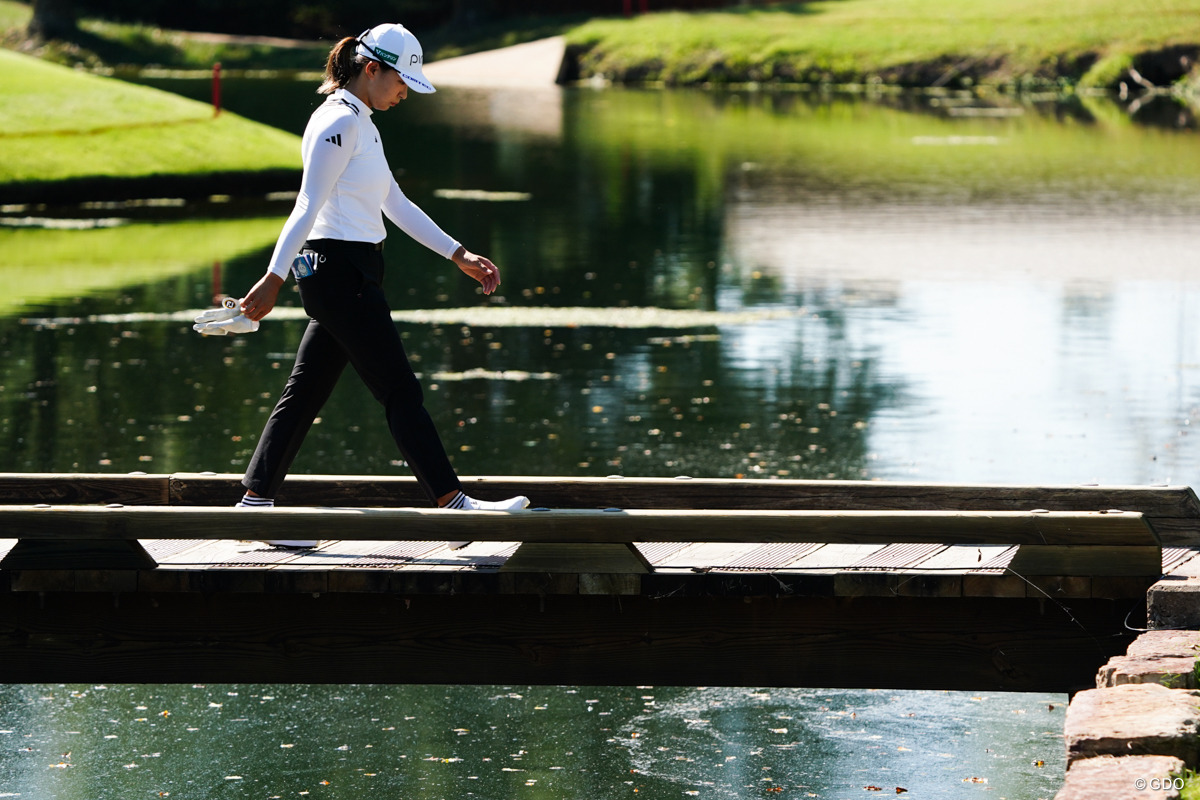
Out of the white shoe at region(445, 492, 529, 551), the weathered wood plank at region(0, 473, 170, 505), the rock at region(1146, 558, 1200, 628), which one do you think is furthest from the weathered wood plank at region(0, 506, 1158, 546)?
the weathered wood plank at region(0, 473, 170, 505)

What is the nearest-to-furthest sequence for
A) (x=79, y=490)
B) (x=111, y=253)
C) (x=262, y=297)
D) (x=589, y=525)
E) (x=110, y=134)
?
(x=589, y=525) → (x=262, y=297) → (x=79, y=490) → (x=111, y=253) → (x=110, y=134)

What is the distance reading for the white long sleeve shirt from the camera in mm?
6754

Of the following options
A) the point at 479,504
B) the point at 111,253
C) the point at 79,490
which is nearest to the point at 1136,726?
the point at 479,504

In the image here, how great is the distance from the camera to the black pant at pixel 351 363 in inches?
273

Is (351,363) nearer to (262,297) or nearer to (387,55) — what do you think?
(262,297)

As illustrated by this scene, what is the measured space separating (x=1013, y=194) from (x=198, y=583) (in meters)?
23.4

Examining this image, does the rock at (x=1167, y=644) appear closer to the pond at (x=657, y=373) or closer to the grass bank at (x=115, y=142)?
the pond at (x=657, y=373)

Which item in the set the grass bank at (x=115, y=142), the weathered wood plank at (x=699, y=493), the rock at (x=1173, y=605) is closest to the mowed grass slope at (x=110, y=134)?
the grass bank at (x=115, y=142)

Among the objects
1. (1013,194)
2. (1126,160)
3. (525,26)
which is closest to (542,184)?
(1013,194)

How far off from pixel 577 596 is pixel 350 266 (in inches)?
55.1

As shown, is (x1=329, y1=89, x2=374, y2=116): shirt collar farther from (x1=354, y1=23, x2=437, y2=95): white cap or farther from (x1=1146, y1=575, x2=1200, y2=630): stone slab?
(x1=1146, y1=575, x2=1200, y2=630): stone slab

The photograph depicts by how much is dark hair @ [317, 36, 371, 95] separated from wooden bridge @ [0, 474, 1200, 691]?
1.50 meters

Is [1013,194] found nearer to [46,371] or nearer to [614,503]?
[46,371]

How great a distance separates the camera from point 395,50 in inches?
271
